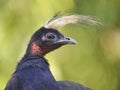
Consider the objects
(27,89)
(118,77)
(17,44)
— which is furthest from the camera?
(118,77)

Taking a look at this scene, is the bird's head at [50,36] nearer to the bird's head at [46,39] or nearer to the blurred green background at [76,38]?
the bird's head at [46,39]

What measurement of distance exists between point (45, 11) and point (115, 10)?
686 millimetres

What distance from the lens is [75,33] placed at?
6.57m

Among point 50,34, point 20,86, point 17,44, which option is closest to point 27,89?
point 20,86

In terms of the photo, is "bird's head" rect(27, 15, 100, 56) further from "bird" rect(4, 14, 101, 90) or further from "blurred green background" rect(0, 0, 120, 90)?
"blurred green background" rect(0, 0, 120, 90)

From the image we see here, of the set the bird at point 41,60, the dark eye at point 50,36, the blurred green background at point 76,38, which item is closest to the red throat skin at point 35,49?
the bird at point 41,60

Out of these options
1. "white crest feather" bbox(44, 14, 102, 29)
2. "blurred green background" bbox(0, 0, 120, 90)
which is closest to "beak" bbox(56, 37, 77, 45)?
"white crest feather" bbox(44, 14, 102, 29)

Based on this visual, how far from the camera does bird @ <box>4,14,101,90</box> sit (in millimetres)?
4582

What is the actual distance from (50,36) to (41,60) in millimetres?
211

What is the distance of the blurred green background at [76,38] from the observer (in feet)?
20.5

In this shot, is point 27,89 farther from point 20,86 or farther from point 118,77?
point 118,77

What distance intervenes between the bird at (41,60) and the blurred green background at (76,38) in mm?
1344

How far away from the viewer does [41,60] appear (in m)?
4.67

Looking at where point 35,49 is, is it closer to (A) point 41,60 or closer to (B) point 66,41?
(A) point 41,60
